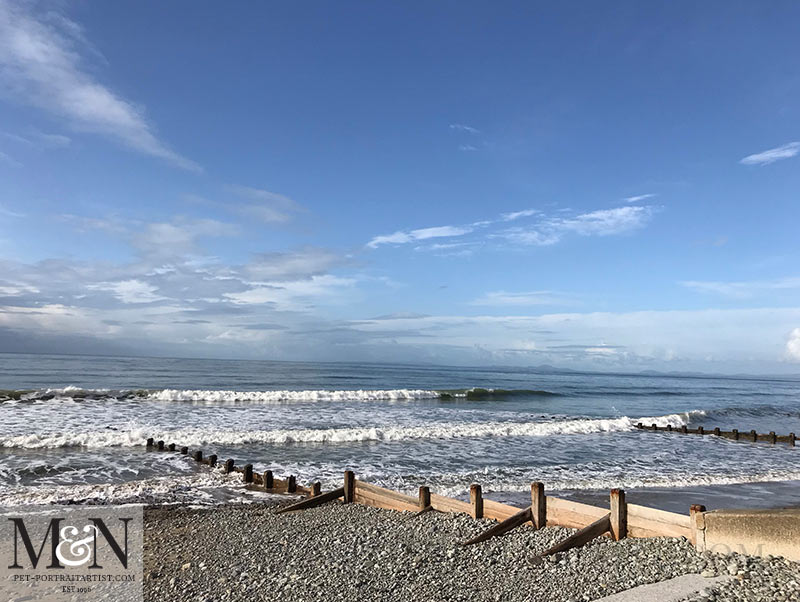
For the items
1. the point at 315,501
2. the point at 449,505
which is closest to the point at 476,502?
the point at 449,505

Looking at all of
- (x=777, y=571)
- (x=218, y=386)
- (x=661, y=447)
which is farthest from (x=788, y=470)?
(x=218, y=386)

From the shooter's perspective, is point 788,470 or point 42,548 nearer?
point 42,548

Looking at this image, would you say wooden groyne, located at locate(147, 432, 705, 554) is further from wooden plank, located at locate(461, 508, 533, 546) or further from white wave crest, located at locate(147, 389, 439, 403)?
white wave crest, located at locate(147, 389, 439, 403)

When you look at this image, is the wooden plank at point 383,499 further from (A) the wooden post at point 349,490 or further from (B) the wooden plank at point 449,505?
(B) the wooden plank at point 449,505

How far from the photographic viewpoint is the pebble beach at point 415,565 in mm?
6586

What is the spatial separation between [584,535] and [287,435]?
1601 cm

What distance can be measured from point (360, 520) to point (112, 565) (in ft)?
14.1

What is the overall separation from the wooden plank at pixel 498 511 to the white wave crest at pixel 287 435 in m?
13.0

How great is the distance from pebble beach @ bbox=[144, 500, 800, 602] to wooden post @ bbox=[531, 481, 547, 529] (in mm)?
203

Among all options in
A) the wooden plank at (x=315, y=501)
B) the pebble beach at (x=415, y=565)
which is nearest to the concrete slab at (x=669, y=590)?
the pebble beach at (x=415, y=565)

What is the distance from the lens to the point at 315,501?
1105 cm

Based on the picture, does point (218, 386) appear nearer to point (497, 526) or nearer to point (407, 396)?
point (407, 396)

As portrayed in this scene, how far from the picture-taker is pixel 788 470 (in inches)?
730

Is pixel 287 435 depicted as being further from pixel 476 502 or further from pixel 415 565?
pixel 415 565
